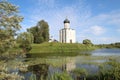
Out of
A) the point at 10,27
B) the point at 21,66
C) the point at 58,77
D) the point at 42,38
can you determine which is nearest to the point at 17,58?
the point at 21,66

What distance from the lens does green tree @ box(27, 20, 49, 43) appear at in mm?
83938

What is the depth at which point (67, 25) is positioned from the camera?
99438 millimetres

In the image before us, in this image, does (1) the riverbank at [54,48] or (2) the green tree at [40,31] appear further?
(2) the green tree at [40,31]

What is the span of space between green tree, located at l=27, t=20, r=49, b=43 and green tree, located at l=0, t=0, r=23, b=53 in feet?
250

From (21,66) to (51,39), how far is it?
88947mm

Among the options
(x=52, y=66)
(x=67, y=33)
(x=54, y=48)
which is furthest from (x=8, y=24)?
(x=67, y=33)

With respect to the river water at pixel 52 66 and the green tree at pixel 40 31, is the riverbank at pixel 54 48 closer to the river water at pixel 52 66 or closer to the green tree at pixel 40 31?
the green tree at pixel 40 31

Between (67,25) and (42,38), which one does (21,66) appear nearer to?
(42,38)

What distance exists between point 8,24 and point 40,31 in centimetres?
7852

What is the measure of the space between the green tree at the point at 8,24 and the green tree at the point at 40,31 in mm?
76167

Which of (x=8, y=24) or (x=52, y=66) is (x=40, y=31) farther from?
(x=8, y=24)

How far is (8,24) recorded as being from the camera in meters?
6.47

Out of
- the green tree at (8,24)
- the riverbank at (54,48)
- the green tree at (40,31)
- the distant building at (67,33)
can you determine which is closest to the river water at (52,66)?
the green tree at (8,24)

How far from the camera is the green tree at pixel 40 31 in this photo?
83938mm
